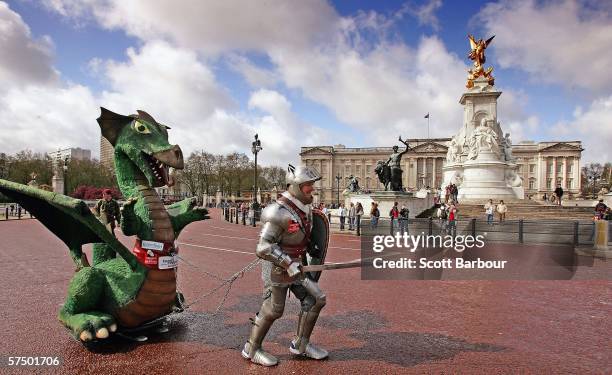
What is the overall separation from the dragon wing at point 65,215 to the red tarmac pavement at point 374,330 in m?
1.09

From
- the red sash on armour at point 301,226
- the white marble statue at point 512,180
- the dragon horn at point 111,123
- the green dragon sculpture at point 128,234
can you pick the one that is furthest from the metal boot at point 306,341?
the white marble statue at point 512,180

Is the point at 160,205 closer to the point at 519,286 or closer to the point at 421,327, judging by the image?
the point at 421,327

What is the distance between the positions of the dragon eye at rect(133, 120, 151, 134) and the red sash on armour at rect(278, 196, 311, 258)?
169 cm

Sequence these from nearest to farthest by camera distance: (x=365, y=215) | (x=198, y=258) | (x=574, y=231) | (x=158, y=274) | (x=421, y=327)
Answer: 1. (x=158, y=274)
2. (x=421, y=327)
3. (x=198, y=258)
4. (x=574, y=231)
5. (x=365, y=215)

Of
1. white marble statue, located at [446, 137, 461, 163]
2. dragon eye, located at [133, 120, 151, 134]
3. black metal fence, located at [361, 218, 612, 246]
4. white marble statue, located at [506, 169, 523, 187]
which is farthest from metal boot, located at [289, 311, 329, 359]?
white marble statue, located at [446, 137, 461, 163]

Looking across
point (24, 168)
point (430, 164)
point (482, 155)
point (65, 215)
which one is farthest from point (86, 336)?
point (430, 164)

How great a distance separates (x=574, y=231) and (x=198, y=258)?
1244 cm

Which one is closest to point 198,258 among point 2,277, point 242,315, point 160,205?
point 2,277

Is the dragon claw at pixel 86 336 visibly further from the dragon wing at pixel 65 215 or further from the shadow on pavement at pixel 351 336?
the dragon wing at pixel 65 215

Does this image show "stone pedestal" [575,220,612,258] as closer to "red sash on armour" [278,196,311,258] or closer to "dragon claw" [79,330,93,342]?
"red sash on armour" [278,196,311,258]

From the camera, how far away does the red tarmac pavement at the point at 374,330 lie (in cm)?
406

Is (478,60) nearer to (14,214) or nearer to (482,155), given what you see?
(482,155)

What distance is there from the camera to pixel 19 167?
175 ft

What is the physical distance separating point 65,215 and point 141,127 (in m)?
1.25
